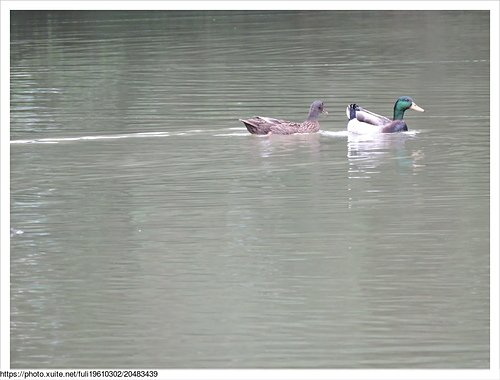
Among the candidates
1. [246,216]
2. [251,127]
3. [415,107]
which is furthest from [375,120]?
[246,216]

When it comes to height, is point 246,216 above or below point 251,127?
below

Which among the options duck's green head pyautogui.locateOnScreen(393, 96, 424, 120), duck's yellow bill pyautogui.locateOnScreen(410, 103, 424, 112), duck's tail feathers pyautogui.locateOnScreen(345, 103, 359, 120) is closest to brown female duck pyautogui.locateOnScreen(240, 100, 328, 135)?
duck's tail feathers pyautogui.locateOnScreen(345, 103, 359, 120)

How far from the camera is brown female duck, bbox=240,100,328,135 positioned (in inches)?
659

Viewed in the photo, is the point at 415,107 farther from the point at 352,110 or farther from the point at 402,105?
the point at 352,110

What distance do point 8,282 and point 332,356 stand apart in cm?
262

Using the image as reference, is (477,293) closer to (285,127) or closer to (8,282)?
(8,282)

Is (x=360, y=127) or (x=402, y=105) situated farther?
(x=402, y=105)

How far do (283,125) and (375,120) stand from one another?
0.98m

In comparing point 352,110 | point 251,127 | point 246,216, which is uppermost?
point 352,110

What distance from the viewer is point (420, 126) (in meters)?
17.7

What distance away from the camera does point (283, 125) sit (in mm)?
16984

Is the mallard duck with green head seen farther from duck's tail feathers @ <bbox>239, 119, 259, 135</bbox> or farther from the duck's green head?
duck's tail feathers @ <bbox>239, 119, 259, 135</bbox>

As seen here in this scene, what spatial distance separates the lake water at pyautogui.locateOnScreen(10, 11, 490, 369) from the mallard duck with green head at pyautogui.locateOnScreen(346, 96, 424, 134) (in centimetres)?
19

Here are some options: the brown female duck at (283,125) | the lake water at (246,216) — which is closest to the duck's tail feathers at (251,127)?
the brown female duck at (283,125)
